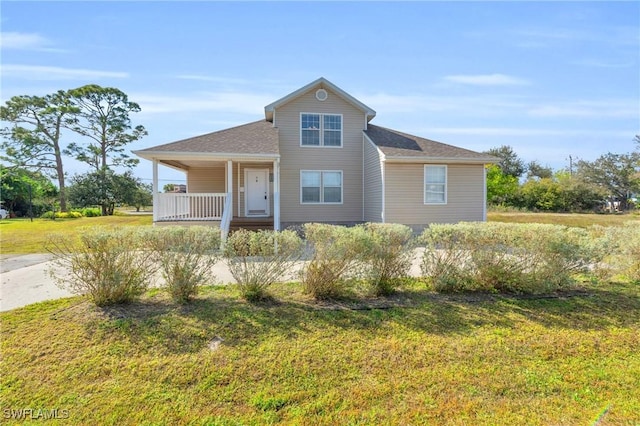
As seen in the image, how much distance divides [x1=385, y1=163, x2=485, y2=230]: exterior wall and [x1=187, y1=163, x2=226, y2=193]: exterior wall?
7.60 m

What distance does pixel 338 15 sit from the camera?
340 inches

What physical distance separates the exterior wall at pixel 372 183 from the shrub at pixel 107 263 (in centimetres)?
967

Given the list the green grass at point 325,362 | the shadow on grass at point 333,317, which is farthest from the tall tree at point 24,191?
the shadow on grass at point 333,317

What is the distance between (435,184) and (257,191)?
7.80m

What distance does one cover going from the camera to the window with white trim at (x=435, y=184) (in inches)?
516

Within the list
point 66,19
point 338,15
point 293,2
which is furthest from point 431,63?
point 66,19

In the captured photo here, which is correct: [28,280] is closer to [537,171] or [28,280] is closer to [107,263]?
[107,263]

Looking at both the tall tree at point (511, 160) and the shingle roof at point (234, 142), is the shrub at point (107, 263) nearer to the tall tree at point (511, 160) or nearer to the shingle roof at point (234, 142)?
the shingle roof at point (234, 142)

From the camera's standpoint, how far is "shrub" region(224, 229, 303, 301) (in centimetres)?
472

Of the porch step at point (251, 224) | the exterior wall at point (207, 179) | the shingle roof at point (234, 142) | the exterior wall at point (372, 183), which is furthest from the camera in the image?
the exterior wall at point (207, 179)

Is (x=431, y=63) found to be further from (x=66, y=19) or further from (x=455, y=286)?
(x=66, y=19)

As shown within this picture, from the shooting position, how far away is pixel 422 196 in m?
13.1

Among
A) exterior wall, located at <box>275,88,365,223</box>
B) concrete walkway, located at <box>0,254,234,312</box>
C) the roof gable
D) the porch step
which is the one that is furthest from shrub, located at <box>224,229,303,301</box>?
the roof gable

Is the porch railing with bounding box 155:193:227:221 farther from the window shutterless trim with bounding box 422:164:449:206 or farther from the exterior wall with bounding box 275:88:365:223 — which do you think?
the window shutterless trim with bounding box 422:164:449:206
